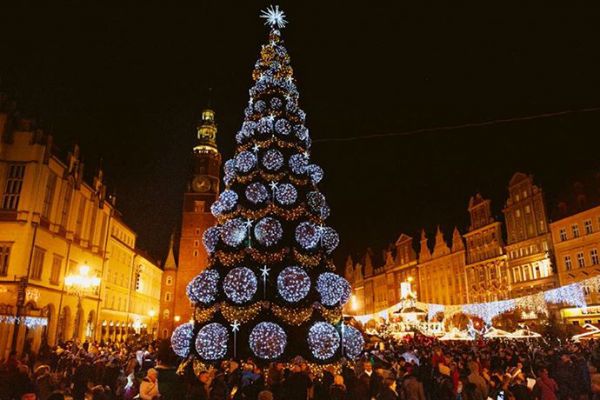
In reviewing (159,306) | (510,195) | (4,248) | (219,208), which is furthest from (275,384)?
(159,306)

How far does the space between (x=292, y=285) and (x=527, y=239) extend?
38.4 m

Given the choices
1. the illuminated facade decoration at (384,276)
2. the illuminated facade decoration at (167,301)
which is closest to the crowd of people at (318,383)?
the illuminated facade decoration at (384,276)

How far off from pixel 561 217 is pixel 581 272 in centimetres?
541

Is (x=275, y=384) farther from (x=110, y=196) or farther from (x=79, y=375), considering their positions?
(x=110, y=196)

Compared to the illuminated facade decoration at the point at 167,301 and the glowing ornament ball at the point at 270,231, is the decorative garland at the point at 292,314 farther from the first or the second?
the illuminated facade decoration at the point at 167,301

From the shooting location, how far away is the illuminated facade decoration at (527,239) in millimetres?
41000

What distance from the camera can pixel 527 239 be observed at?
142 ft

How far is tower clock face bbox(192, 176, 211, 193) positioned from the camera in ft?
205

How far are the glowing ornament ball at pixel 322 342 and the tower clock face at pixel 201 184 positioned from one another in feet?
Result: 172

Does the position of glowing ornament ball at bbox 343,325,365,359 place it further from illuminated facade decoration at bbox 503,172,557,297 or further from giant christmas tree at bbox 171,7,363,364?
illuminated facade decoration at bbox 503,172,557,297

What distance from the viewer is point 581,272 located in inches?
1427

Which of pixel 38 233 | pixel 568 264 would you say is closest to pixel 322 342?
pixel 38 233

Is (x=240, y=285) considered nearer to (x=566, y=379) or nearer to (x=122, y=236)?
(x=566, y=379)

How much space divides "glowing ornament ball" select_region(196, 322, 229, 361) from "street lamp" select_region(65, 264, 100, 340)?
10454 millimetres
